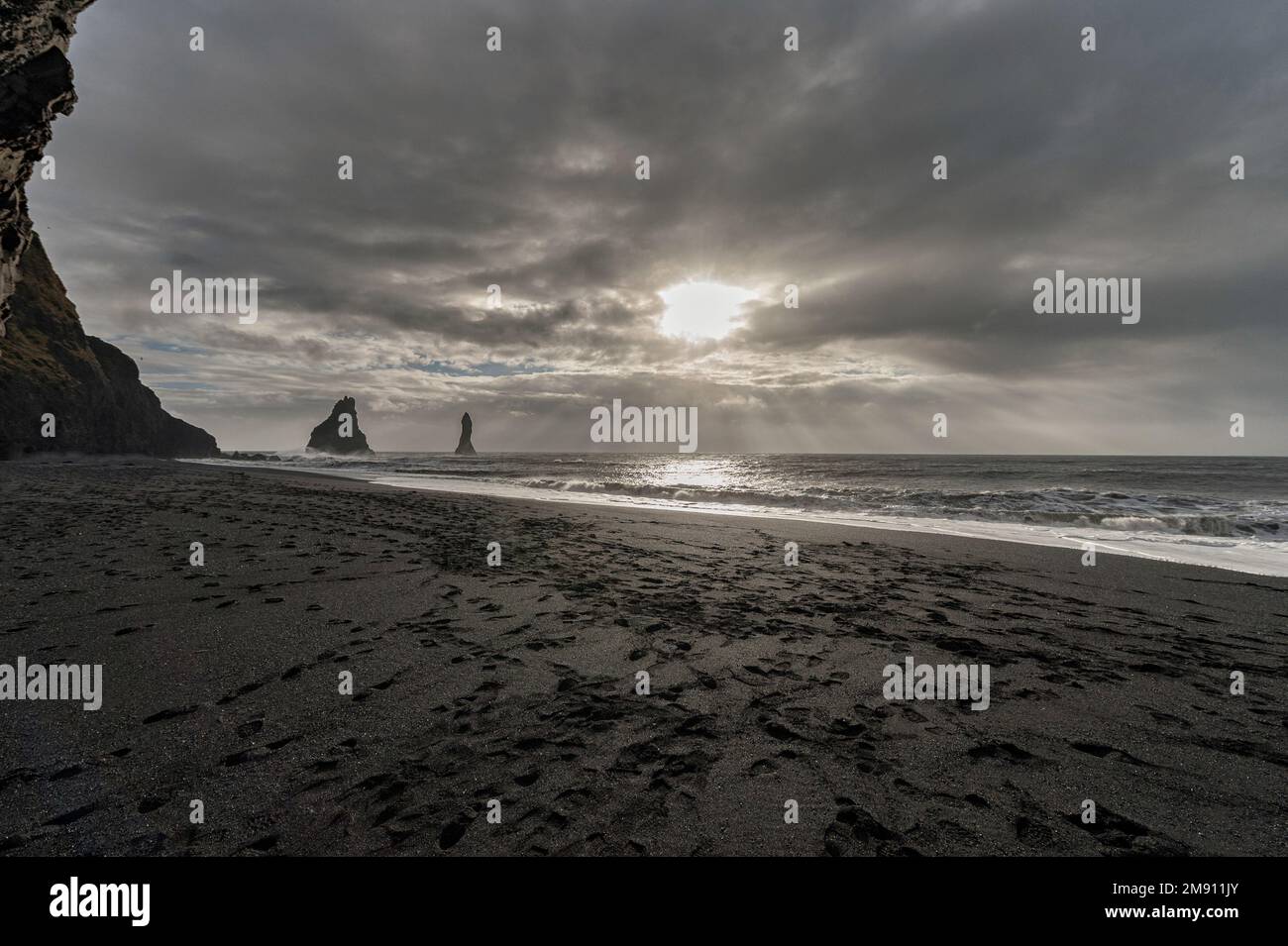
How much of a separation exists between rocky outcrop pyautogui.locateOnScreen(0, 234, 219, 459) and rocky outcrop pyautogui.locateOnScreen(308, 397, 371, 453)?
92.5 metres

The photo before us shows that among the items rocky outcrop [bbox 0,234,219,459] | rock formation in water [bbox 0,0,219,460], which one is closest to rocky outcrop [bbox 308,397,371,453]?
rock formation in water [bbox 0,0,219,460]

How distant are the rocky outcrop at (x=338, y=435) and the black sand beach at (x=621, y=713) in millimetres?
185432

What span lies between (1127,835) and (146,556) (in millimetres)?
14304

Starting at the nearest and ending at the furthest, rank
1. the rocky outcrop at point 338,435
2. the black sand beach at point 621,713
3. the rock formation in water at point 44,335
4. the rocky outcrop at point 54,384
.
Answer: the black sand beach at point 621,713 < the rock formation in water at point 44,335 < the rocky outcrop at point 54,384 < the rocky outcrop at point 338,435

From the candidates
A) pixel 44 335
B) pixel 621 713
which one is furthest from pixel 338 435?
pixel 621 713

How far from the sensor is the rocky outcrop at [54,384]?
48644 mm

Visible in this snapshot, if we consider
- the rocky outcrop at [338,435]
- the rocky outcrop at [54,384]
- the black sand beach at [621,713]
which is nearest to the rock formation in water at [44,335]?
the rocky outcrop at [54,384]

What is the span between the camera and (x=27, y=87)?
1445 centimetres

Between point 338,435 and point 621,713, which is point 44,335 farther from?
point 338,435

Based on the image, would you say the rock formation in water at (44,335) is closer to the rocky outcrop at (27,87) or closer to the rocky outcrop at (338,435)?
the rocky outcrop at (27,87)

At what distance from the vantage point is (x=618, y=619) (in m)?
7.66
